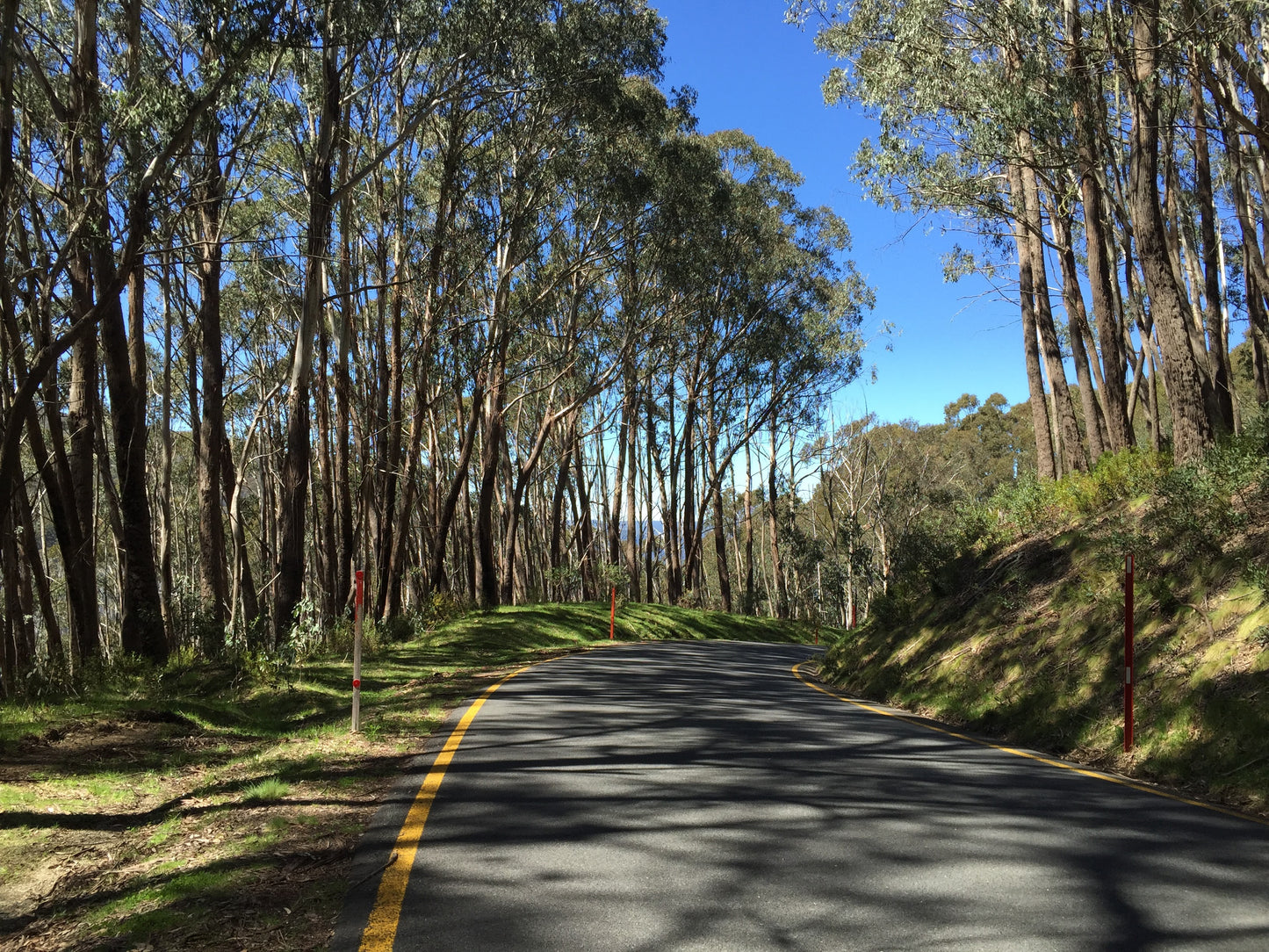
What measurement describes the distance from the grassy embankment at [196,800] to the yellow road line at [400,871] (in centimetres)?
19

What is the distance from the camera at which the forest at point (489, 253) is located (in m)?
11.3

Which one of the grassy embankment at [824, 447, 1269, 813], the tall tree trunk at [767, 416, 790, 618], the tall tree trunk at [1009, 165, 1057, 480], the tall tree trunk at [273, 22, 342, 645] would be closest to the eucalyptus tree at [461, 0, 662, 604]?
the tall tree trunk at [273, 22, 342, 645]

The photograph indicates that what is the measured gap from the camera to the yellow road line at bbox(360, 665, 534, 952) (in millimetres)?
3570

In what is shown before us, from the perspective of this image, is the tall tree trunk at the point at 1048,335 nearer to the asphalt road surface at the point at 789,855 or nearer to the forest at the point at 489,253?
the forest at the point at 489,253

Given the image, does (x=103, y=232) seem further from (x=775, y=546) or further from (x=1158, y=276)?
(x=775, y=546)

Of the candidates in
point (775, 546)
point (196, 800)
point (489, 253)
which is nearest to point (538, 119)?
point (489, 253)

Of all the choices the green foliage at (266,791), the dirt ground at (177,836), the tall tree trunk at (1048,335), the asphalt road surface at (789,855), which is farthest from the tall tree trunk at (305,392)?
the tall tree trunk at (1048,335)

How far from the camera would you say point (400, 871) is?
430 cm

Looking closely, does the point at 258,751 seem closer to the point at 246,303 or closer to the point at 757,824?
the point at 757,824

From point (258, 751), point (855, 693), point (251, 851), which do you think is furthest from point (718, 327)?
point (251, 851)

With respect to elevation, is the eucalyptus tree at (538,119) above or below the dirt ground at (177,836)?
above

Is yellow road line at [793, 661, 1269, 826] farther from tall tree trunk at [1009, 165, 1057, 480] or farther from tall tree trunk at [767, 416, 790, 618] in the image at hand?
tall tree trunk at [767, 416, 790, 618]

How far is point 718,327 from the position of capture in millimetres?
36344

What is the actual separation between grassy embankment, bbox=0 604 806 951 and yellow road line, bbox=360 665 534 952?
0.19m
